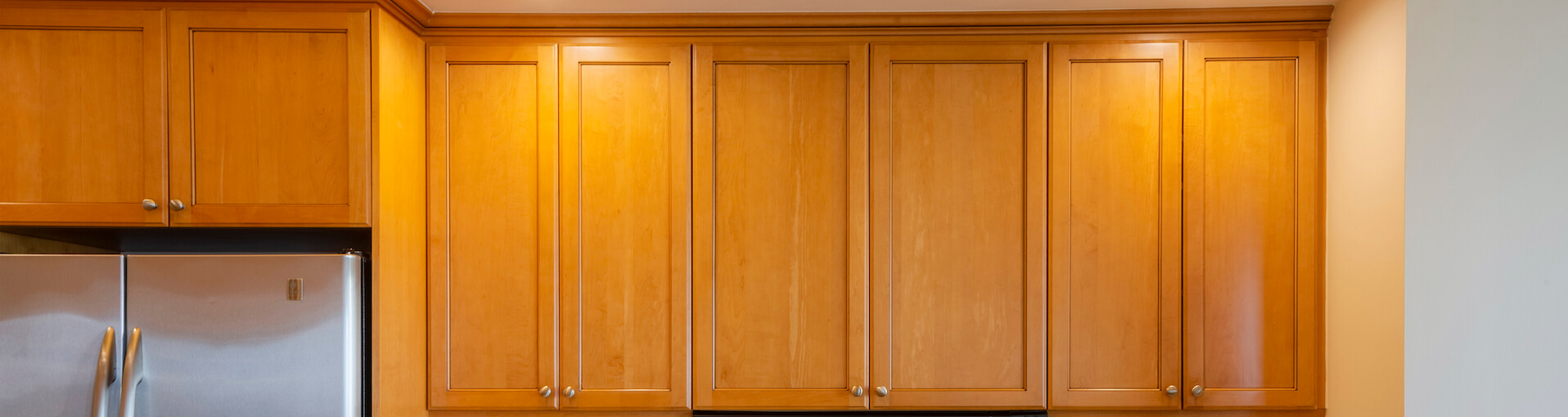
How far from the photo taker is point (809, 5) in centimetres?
188

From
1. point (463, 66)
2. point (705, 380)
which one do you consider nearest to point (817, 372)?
point (705, 380)

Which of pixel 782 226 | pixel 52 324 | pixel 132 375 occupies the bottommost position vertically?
pixel 132 375

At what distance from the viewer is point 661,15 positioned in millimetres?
1935

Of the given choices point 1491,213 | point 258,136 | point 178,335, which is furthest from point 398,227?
point 1491,213

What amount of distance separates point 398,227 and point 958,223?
1.39 metres

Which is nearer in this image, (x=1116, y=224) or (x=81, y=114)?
(x=81, y=114)

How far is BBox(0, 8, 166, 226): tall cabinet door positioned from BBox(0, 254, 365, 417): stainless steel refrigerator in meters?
0.13

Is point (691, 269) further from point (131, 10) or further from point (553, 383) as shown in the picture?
point (131, 10)

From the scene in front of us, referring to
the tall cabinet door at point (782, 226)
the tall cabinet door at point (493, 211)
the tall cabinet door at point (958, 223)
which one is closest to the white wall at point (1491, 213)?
the tall cabinet door at point (958, 223)

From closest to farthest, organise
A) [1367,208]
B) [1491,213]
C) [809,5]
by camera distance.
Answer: [1491,213]
[1367,208]
[809,5]

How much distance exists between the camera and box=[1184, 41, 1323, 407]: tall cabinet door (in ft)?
6.22

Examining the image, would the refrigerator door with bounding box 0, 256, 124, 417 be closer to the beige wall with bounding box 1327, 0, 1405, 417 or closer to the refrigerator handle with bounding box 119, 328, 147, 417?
the refrigerator handle with bounding box 119, 328, 147, 417

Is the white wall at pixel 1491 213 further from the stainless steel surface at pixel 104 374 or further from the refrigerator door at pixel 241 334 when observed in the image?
the stainless steel surface at pixel 104 374

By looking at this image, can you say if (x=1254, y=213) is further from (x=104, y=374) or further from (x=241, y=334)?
(x=104, y=374)
